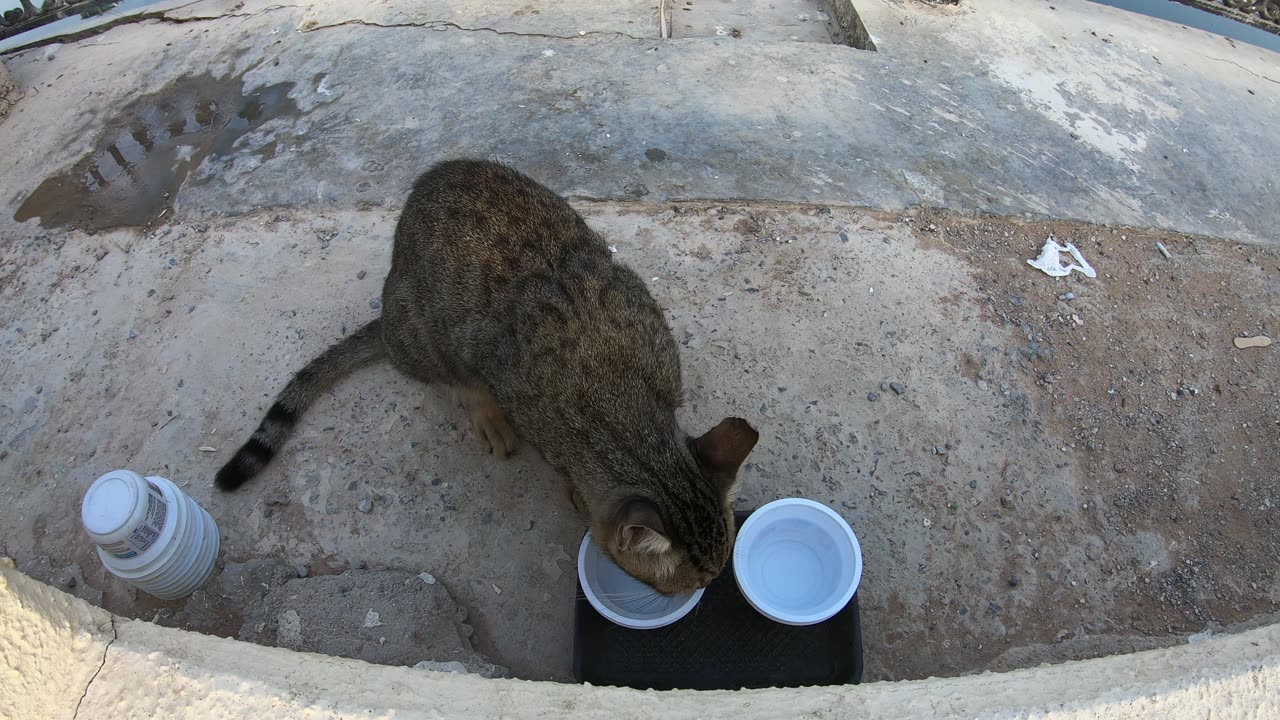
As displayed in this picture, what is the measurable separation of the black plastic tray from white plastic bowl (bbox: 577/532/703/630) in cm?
6

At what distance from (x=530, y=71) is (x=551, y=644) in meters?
3.86

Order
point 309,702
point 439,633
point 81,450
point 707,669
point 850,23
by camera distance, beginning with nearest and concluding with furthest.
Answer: point 309,702, point 707,669, point 439,633, point 81,450, point 850,23

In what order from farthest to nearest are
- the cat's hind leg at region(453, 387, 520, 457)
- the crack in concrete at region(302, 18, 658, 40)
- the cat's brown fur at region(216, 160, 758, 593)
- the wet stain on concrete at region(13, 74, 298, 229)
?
the crack in concrete at region(302, 18, 658, 40) → the wet stain on concrete at region(13, 74, 298, 229) → the cat's hind leg at region(453, 387, 520, 457) → the cat's brown fur at region(216, 160, 758, 593)

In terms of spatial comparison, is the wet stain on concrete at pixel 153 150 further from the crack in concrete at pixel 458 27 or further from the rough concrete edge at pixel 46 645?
the rough concrete edge at pixel 46 645

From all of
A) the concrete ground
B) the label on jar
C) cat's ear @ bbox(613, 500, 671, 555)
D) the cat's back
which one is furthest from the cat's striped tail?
cat's ear @ bbox(613, 500, 671, 555)

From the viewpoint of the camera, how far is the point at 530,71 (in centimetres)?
491

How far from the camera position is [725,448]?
2193 millimetres

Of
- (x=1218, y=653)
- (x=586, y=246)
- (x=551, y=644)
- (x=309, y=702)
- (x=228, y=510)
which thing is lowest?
(x=551, y=644)

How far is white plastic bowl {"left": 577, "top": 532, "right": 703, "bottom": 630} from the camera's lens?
2.45 meters

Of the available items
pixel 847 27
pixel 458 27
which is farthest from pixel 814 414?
pixel 458 27

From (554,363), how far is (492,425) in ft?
2.60

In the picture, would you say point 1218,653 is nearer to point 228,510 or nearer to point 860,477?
point 860,477

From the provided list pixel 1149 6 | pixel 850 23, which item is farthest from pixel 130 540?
pixel 1149 6

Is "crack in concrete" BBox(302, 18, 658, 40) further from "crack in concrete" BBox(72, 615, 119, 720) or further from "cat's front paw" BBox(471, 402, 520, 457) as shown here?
"crack in concrete" BBox(72, 615, 119, 720)
